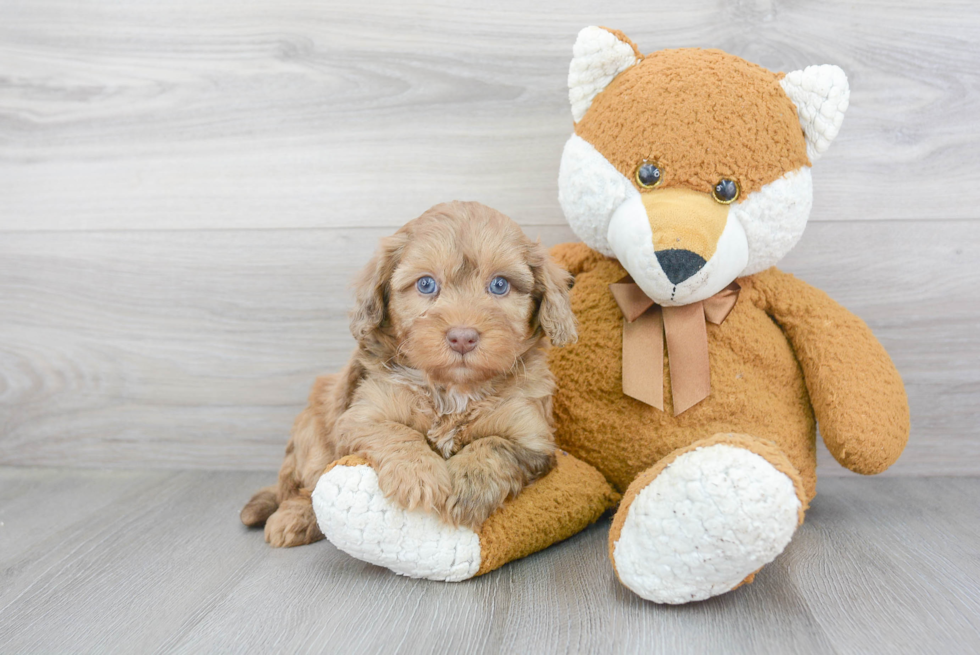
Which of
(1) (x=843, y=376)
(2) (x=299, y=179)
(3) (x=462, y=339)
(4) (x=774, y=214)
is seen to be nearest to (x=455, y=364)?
(3) (x=462, y=339)

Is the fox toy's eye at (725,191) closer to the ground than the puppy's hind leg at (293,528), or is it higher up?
higher up

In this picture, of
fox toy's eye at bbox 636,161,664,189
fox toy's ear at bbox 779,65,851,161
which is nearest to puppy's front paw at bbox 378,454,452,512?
fox toy's eye at bbox 636,161,664,189

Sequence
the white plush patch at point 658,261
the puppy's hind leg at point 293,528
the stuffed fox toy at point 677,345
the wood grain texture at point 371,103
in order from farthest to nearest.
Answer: the wood grain texture at point 371,103
the puppy's hind leg at point 293,528
the white plush patch at point 658,261
the stuffed fox toy at point 677,345

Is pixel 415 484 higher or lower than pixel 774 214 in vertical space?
lower

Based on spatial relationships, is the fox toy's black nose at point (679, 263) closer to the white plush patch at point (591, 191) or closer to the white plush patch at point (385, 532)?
the white plush patch at point (591, 191)

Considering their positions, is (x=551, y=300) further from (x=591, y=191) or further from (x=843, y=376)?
(x=843, y=376)

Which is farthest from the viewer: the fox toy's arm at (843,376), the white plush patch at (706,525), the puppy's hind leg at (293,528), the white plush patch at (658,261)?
the puppy's hind leg at (293,528)

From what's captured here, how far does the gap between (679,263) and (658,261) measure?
41mm

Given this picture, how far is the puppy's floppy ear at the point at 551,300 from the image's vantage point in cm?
144

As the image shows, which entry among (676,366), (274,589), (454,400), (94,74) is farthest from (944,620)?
(94,74)

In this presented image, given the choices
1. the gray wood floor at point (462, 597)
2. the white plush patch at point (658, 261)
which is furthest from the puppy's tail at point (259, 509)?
the white plush patch at point (658, 261)

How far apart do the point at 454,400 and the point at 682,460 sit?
48cm

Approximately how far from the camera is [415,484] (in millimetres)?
1305

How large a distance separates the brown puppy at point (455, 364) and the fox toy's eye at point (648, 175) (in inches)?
9.5
